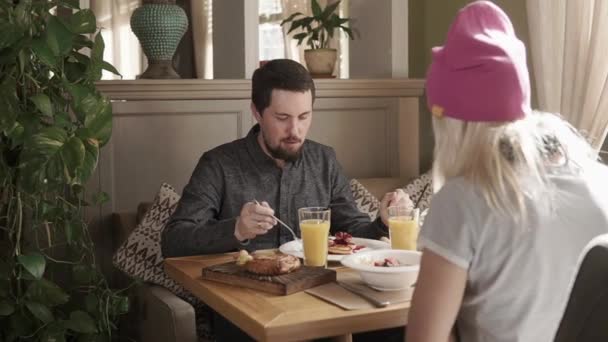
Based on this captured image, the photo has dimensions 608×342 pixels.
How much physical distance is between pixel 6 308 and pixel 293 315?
125 cm

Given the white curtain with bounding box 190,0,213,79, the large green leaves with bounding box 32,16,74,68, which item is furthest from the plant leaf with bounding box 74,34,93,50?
the white curtain with bounding box 190,0,213,79

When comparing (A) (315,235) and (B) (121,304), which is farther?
(B) (121,304)

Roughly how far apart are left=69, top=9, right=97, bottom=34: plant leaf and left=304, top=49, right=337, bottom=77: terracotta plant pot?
1056 millimetres

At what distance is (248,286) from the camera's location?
72.1 inches

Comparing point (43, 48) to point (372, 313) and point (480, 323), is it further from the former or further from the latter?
point (480, 323)

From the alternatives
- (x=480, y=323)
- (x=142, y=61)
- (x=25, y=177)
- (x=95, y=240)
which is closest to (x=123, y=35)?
(x=142, y=61)

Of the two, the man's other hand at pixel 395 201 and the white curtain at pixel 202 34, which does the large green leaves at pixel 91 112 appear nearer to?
the man's other hand at pixel 395 201

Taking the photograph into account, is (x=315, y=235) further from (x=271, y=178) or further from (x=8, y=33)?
(x=8, y=33)

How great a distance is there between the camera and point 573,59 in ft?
9.40

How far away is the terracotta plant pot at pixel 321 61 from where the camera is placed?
10.9 ft

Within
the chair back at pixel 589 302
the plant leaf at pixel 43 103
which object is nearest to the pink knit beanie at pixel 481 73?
the chair back at pixel 589 302

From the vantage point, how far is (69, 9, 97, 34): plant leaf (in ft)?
8.20

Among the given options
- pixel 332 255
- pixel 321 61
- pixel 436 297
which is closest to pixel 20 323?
pixel 332 255

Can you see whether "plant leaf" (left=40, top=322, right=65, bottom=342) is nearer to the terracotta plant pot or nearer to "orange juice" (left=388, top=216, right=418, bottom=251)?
"orange juice" (left=388, top=216, right=418, bottom=251)
